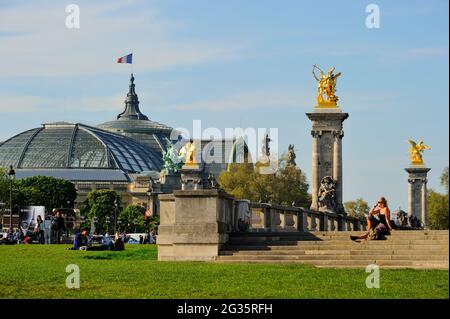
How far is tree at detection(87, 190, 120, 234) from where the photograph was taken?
16288 cm

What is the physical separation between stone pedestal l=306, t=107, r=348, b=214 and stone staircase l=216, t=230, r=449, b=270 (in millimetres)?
41710

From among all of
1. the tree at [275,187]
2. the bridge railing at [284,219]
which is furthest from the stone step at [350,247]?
the tree at [275,187]

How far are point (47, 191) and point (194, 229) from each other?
153 meters

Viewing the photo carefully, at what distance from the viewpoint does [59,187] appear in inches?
7431

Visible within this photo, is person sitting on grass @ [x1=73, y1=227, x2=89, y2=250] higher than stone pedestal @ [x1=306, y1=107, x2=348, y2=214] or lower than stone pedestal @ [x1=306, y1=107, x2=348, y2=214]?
lower

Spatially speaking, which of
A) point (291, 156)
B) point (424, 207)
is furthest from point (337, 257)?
point (291, 156)

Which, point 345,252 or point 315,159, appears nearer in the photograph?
point 345,252

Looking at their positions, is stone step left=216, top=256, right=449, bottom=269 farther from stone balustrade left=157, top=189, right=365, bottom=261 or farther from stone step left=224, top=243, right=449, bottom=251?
stone balustrade left=157, top=189, right=365, bottom=261

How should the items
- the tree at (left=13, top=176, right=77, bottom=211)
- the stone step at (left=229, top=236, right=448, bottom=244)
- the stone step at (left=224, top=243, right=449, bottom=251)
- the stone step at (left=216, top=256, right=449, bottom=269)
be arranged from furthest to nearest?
the tree at (left=13, top=176, right=77, bottom=211) → the stone step at (left=229, top=236, right=448, bottom=244) → the stone step at (left=224, top=243, right=449, bottom=251) → the stone step at (left=216, top=256, right=449, bottom=269)

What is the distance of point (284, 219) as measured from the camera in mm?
48062

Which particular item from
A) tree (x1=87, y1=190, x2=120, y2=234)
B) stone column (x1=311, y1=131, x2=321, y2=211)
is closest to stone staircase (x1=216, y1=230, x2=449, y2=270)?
stone column (x1=311, y1=131, x2=321, y2=211)

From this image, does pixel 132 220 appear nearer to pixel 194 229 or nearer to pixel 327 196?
pixel 327 196

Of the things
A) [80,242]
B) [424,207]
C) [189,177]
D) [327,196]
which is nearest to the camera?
[80,242]
